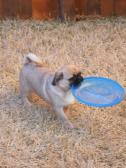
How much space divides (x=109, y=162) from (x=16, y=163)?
23.1 inches

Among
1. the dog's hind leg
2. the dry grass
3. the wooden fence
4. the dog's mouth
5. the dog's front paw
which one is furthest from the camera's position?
the wooden fence

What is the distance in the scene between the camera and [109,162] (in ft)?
8.57

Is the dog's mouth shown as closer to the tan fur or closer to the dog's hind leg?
the tan fur

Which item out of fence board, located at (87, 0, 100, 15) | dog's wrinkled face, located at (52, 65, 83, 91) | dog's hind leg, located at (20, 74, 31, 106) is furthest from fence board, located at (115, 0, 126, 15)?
dog's wrinkled face, located at (52, 65, 83, 91)

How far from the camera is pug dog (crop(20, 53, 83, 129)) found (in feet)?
9.11

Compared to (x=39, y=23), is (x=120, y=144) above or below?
below

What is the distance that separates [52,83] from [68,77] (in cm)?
15

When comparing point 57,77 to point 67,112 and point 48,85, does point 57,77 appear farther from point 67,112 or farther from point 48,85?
point 67,112

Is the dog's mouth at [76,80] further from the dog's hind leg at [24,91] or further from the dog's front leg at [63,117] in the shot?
the dog's hind leg at [24,91]

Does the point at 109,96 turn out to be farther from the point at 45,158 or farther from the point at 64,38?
the point at 64,38

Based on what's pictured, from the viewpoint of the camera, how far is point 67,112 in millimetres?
3082

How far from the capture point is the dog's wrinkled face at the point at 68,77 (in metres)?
2.75

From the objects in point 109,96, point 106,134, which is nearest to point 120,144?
point 106,134

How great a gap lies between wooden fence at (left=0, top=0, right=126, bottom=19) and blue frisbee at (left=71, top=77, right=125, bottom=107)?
74.3 inches
